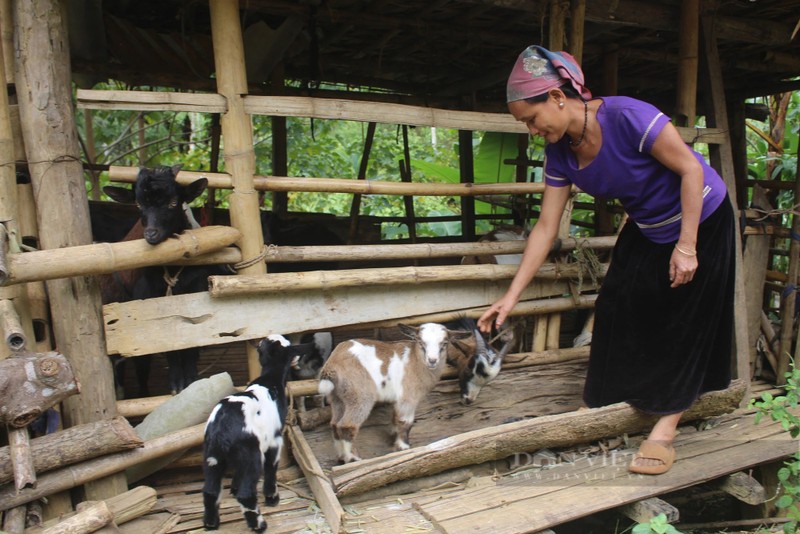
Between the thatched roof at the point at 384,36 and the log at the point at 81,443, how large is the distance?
321 centimetres

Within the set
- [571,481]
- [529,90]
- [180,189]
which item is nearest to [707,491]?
[571,481]

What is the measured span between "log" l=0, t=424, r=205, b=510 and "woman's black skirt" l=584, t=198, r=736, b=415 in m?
2.56

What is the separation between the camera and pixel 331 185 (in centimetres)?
418

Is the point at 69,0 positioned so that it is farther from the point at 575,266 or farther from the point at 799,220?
the point at 799,220

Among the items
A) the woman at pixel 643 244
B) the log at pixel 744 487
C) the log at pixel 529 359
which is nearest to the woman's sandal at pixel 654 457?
the woman at pixel 643 244

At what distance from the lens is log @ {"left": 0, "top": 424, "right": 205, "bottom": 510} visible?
307 cm

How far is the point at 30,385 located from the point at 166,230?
3.50 ft

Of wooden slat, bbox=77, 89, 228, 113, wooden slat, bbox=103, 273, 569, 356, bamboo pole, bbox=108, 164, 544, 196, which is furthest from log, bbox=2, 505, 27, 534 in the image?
wooden slat, bbox=77, 89, 228, 113

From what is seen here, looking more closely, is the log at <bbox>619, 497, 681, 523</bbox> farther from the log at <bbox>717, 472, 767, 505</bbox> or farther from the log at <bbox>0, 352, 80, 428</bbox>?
the log at <bbox>0, 352, 80, 428</bbox>

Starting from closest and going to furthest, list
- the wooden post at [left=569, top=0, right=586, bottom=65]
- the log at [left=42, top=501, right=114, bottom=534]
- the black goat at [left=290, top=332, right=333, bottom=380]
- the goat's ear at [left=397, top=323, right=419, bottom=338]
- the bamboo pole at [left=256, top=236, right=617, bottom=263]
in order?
1. the log at [left=42, top=501, right=114, bottom=534]
2. the goat's ear at [left=397, top=323, right=419, bottom=338]
3. the bamboo pole at [left=256, top=236, right=617, bottom=263]
4. the wooden post at [left=569, top=0, right=586, bottom=65]
5. the black goat at [left=290, top=332, right=333, bottom=380]

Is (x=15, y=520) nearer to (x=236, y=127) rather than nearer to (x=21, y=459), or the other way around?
(x=21, y=459)

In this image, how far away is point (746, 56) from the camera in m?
7.08

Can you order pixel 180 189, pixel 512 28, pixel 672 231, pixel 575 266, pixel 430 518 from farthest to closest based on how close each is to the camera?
pixel 512 28
pixel 575 266
pixel 180 189
pixel 672 231
pixel 430 518

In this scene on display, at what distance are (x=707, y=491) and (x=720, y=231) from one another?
336 cm
